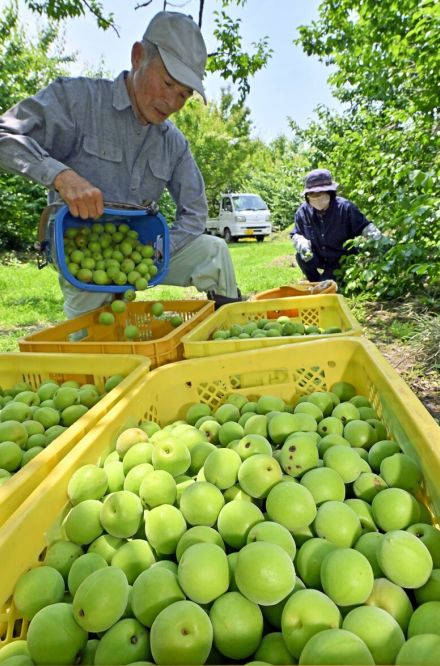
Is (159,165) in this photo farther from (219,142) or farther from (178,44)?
(219,142)

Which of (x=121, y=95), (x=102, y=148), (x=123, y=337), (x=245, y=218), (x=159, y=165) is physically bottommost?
(x=245, y=218)

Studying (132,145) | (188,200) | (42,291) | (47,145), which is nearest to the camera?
(47,145)

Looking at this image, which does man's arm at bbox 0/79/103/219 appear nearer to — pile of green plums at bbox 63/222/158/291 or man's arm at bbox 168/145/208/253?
pile of green plums at bbox 63/222/158/291

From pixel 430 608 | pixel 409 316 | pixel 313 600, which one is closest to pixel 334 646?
pixel 313 600

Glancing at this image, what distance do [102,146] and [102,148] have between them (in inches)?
0.5

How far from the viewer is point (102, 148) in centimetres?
315

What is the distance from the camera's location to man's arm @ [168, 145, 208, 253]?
3.54m

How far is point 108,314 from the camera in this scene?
2.90 meters

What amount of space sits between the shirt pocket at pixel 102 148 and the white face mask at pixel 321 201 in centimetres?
313

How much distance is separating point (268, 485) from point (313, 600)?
34cm

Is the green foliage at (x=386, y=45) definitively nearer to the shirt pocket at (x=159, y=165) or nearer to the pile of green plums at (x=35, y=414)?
the shirt pocket at (x=159, y=165)

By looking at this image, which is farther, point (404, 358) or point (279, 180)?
point (279, 180)

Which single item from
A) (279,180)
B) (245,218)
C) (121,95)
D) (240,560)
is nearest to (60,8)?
(121,95)

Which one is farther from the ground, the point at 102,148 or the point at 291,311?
the point at 102,148
